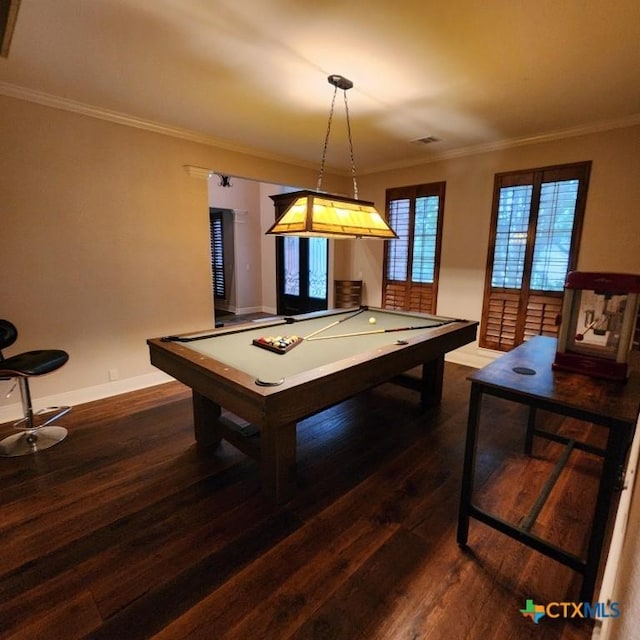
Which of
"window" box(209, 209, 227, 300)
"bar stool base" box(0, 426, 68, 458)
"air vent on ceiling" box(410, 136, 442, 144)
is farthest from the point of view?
"window" box(209, 209, 227, 300)

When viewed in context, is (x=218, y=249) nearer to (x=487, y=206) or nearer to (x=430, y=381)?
Answer: (x=487, y=206)

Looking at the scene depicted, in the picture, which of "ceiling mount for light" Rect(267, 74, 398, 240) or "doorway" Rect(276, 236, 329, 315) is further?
"doorway" Rect(276, 236, 329, 315)

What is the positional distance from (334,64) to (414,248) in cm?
294

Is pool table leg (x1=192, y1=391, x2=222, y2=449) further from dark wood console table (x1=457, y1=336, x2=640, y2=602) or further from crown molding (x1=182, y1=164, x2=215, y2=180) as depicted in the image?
crown molding (x1=182, y1=164, x2=215, y2=180)

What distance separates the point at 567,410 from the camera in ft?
4.61

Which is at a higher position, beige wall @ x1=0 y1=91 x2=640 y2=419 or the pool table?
beige wall @ x1=0 y1=91 x2=640 y2=419

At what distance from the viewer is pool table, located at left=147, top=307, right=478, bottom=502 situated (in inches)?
65.9

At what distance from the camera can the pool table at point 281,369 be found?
1674 millimetres

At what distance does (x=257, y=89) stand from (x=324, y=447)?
2818 millimetres

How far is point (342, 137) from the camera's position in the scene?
3881mm

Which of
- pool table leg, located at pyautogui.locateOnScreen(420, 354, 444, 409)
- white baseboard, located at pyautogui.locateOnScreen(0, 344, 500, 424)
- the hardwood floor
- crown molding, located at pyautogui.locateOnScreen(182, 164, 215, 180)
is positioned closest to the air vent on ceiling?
crown molding, located at pyautogui.locateOnScreen(182, 164, 215, 180)

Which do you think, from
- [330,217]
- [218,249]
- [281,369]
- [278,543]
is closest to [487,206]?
[330,217]

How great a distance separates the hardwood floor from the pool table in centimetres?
25

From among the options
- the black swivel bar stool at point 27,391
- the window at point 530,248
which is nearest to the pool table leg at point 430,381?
the window at point 530,248
